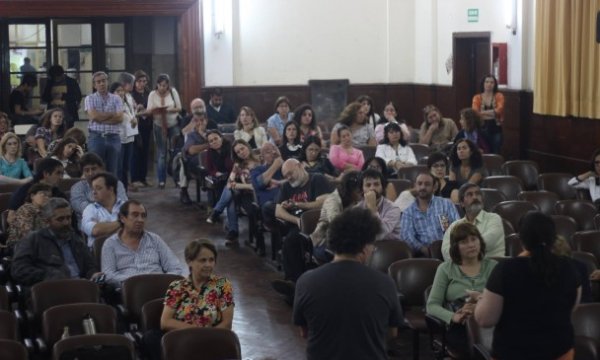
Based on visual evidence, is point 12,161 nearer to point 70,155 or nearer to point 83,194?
point 70,155

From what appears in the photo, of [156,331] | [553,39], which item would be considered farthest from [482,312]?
[553,39]

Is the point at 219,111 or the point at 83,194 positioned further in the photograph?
the point at 219,111

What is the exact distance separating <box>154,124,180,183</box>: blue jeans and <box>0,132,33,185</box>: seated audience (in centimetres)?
371

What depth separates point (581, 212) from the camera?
32.4ft

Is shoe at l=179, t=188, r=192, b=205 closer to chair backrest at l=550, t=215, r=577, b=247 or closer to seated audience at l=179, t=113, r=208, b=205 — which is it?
seated audience at l=179, t=113, r=208, b=205

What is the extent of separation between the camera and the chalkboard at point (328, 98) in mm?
19000

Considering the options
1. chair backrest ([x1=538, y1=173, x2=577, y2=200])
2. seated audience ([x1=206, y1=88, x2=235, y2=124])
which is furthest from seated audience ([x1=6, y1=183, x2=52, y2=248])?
seated audience ([x1=206, y1=88, x2=235, y2=124])

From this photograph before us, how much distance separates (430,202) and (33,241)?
3101mm

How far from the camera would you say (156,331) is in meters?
6.88

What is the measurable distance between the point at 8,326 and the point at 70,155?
5243 millimetres

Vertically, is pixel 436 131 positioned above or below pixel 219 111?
below

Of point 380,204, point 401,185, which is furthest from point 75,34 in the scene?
point 380,204

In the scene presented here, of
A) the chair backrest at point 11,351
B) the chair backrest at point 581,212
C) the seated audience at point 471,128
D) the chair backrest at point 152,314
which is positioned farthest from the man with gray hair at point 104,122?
the chair backrest at point 11,351

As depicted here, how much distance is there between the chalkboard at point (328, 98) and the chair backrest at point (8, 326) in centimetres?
1265
